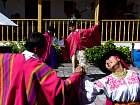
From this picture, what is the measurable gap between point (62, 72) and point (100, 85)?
9.46 meters

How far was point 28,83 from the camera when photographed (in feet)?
14.9

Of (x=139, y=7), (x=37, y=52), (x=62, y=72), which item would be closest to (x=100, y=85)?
(x=37, y=52)

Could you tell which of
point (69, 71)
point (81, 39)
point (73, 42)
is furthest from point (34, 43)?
point (69, 71)

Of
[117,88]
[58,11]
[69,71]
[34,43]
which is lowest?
[69,71]

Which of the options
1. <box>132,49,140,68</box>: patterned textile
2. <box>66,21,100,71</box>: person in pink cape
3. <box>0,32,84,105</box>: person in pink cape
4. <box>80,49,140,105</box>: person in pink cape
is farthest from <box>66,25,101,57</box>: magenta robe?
<box>0,32,84,105</box>: person in pink cape

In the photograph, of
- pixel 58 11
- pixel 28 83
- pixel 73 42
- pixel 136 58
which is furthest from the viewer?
pixel 58 11

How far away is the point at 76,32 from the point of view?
1311cm

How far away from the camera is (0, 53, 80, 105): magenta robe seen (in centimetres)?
453

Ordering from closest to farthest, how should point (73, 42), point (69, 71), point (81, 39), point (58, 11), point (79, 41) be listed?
1. point (73, 42)
2. point (79, 41)
3. point (81, 39)
4. point (69, 71)
5. point (58, 11)

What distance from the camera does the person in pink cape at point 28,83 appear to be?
453 cm

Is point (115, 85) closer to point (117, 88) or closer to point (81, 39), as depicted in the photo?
point (117, 88)

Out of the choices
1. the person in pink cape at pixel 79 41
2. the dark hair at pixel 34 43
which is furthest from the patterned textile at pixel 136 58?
the dark hair at pixel 34 43

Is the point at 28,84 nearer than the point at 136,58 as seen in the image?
Yes

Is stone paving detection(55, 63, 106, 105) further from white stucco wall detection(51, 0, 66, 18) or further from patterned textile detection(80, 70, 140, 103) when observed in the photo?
patterned textile detection(80, 70, 140, 103)
